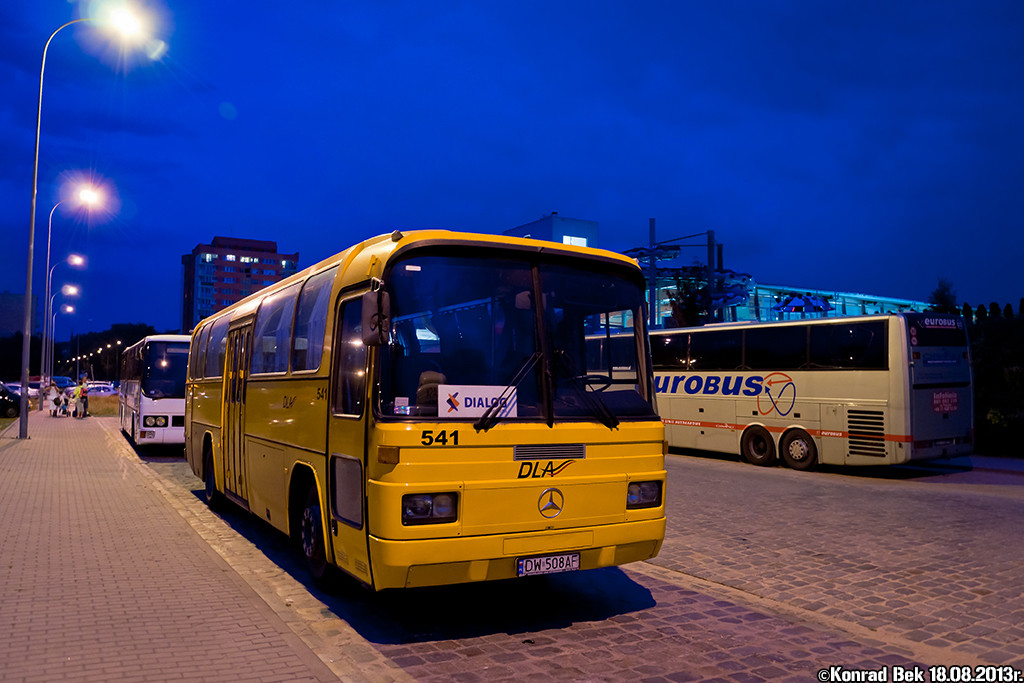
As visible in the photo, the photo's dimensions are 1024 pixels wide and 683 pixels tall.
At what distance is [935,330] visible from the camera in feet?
54.4

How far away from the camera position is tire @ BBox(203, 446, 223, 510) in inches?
467

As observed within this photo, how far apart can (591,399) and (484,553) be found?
1.49m

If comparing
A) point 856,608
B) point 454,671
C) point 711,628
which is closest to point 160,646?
point 454,671

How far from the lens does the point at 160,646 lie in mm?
5625

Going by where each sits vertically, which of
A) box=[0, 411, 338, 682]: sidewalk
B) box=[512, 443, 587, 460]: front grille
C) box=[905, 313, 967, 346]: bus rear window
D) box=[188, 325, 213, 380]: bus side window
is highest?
box=[905, 313, 967, 346]: bus rear window

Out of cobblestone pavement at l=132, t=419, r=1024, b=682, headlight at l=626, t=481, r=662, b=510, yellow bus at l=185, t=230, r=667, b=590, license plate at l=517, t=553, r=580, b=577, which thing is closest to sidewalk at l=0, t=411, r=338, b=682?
cobblestone pavement at l=132, t=419, r=1024, b=682

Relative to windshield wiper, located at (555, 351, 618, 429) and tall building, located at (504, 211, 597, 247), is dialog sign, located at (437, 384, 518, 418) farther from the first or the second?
tall building, located at (504, 211, 597, 247)

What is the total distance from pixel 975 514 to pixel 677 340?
10482 millimetres

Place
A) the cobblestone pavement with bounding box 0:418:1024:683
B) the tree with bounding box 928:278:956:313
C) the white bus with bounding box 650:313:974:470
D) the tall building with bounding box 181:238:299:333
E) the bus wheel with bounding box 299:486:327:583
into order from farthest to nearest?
the tall building with bounding box 181:238:299:333 < the tree with bounding box 928:278:956:313 < the white bus with bounding box 650:313:974:470 < the bus wheel with bounding box 299:486:327:583 < the cobblestone pavement with bounding box 0:418:1024:683

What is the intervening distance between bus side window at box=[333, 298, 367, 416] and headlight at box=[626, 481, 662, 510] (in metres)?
2.27

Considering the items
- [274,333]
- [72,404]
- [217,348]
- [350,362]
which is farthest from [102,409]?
[350,362]

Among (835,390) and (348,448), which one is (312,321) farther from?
(835,390)

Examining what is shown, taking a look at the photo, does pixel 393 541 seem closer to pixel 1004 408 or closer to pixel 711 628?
pixel 711 628

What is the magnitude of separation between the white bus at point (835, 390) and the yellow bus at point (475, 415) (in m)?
11.1
